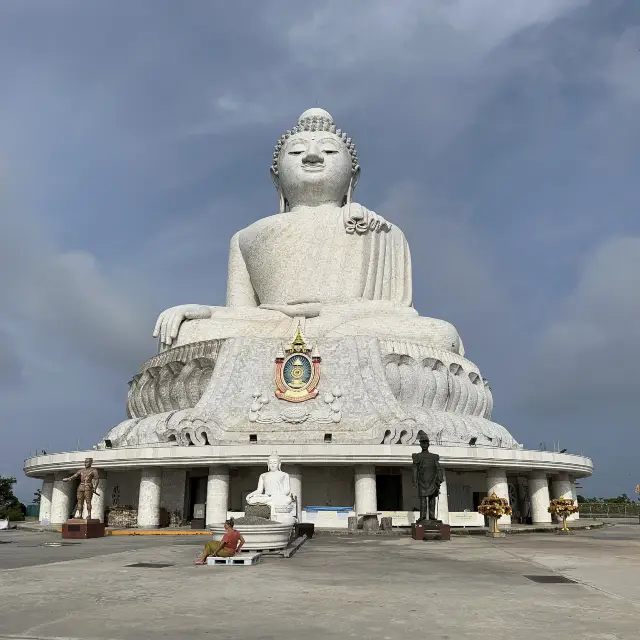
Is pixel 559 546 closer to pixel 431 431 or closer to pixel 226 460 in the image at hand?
pixel 431 431

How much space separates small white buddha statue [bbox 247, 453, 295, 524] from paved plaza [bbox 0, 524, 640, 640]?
2.90 metres

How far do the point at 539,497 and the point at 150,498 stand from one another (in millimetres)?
10822

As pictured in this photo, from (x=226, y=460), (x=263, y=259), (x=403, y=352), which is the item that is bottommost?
(x=226, y=460)

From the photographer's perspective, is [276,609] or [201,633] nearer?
[201,633]

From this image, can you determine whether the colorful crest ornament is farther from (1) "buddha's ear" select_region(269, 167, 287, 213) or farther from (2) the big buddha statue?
(1) "buddha's ear" select_region(269, 167, 287, 213)

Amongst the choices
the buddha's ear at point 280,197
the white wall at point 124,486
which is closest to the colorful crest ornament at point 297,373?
the white wall at point 124,486

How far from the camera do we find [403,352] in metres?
19.3

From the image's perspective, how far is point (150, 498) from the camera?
17.1m

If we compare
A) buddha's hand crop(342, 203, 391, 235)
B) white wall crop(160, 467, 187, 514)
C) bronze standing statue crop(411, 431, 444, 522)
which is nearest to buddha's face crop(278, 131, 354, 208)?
buddha's hand crop(342, 203, 391, 235)

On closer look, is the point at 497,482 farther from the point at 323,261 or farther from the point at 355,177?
the point at 355,177

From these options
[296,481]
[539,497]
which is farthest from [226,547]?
[539,497]

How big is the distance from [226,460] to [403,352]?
622 cm

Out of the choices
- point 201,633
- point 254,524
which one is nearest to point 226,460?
point 254,524

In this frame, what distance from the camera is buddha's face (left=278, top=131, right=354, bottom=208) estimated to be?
83.7 feet
